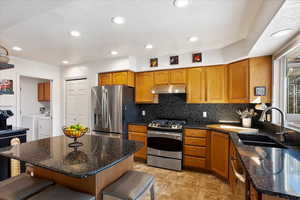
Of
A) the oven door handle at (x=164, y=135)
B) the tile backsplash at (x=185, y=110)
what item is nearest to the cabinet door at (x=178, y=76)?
the tile backsplash at (x=185, y=110)

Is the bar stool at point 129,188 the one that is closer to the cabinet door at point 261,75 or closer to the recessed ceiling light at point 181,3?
the recessed ceiling light at point 181,3

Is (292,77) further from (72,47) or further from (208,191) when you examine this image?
(72,47)

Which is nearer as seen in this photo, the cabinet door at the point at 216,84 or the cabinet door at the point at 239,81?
the cabinet door at the point at 239,81

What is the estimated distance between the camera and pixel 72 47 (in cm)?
277

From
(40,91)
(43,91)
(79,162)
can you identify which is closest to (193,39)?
Result: (79,162)

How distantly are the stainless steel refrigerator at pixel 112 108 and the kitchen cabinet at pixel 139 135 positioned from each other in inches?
6.0

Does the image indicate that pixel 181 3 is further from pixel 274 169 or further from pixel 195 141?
pixel 195 141

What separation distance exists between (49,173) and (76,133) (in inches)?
18.6

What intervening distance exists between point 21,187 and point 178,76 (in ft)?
9.62

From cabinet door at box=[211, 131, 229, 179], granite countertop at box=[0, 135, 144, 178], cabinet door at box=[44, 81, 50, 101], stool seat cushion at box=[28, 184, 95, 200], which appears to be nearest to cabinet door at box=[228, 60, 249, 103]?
cabinet door at box=[211, 131, 229, 179]

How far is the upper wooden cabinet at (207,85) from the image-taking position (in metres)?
2.86

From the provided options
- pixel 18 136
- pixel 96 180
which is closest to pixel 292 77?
pixel 96 180

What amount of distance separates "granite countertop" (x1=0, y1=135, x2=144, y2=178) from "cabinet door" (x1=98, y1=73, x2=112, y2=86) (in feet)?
7.00

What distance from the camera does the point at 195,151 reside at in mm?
2756
